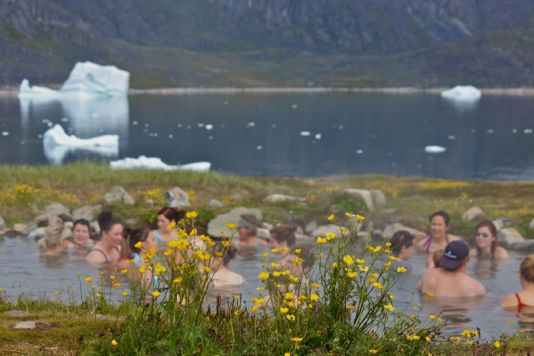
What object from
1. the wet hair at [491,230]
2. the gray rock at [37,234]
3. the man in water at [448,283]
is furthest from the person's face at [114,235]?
the wet hair at [491,230]

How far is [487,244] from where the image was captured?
2230cm

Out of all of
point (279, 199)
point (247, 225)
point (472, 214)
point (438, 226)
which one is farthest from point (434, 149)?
point (438, 226)

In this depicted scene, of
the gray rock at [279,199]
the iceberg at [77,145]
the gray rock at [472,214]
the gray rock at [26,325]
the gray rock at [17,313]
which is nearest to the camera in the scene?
the gray rock at [26,325]

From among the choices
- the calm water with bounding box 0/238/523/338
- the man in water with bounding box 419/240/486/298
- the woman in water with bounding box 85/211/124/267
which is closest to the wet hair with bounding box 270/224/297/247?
the calm water with bounding box 0/238/523/338

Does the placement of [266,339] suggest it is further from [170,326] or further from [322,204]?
[322,204]

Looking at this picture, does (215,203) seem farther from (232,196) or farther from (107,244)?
(107,244)

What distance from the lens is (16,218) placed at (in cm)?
2594

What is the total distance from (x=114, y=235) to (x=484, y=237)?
906 centimetres

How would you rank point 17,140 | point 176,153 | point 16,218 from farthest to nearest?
point 17,140, point 176,153, point 16,218

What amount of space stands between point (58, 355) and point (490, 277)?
14.8 metres

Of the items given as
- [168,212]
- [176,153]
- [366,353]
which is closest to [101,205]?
[168,212]

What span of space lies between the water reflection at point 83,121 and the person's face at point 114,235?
2379 inches

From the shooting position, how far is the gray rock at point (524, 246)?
2423 centimetres

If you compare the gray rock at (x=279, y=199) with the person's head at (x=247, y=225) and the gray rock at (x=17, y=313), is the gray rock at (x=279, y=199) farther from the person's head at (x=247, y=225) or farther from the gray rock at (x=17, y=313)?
the gray rock at (x=17, y=313)
